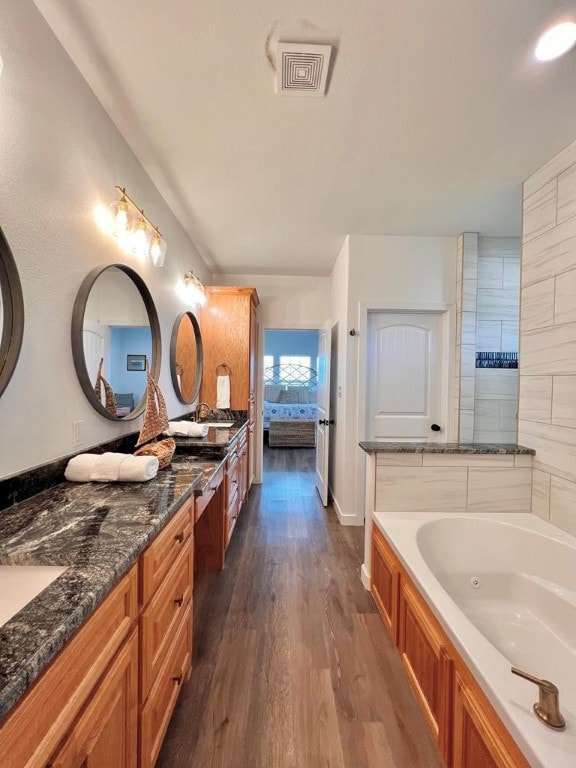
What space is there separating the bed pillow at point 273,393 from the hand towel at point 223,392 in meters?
4.02

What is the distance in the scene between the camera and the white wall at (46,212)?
3.45 ft

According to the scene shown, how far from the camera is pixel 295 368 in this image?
7.95 m

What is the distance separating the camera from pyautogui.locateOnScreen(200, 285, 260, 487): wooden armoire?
3316 mm

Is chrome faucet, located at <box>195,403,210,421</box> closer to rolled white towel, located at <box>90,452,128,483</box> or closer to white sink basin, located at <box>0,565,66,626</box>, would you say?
rolled white towel, located at <box>90,452,128,483</box>

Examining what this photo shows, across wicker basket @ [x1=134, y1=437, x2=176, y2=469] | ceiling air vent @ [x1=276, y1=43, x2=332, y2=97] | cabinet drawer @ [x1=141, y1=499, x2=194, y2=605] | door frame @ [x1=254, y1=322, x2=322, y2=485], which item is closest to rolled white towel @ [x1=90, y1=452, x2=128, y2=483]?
wicker basket @ [x1=134, y1=437, x2=176, y2=469]

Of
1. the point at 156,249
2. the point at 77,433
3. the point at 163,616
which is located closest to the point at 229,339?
the point at 156,249

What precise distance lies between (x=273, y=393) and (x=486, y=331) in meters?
5.16

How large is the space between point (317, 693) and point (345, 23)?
106 inches

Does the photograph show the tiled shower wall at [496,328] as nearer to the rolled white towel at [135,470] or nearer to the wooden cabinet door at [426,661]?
the wooden cabinet door at [426,661]

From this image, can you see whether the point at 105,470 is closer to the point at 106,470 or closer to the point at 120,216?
the point at 106,470

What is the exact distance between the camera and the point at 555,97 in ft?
4.83

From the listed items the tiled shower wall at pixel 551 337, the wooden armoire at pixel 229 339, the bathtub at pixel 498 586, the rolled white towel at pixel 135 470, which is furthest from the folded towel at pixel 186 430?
the tiled shower wall at pixel 551 337

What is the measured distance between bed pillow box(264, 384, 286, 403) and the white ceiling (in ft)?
16.9

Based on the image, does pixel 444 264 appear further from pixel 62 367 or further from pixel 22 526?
pixel 22 526
